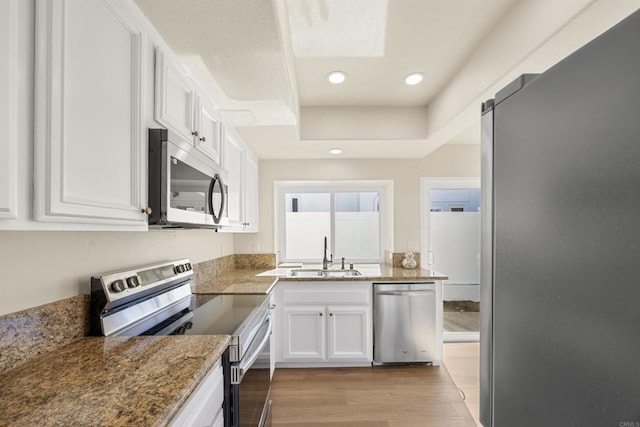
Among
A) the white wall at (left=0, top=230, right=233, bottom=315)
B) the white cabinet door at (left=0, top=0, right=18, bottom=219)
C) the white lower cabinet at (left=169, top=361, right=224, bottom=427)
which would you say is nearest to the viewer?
the white cabinet door at (left=0, top=0, right=18, bottom=219)

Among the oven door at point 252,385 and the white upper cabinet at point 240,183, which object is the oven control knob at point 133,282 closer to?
the oven door at point 252,385

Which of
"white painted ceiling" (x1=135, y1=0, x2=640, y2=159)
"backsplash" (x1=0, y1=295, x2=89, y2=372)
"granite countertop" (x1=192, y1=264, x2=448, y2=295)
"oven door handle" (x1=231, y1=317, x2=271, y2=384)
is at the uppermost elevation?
"white painted ceiling" (x1=135, y1=0, x2=640, y2=159)

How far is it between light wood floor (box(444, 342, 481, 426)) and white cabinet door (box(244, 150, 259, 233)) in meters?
2.25

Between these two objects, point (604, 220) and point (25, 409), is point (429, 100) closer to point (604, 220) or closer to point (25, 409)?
point (604, 220)

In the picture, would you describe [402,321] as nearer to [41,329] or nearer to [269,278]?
[269,278]

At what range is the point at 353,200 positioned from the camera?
3803 mm

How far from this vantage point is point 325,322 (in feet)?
9.42

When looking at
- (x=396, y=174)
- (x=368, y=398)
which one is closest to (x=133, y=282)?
(x=368, y=398)

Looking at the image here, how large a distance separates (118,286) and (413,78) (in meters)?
2.20

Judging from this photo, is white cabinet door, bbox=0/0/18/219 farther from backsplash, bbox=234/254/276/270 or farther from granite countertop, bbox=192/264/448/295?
backsplash, bbox=234/254/276/270

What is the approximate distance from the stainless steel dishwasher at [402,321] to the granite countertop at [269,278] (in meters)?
0.09

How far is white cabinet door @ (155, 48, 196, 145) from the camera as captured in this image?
1242 millimetres

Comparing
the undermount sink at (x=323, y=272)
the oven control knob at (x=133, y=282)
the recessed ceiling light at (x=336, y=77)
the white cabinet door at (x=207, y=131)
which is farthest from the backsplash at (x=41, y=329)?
the undermount sink at (x=323, y=272)

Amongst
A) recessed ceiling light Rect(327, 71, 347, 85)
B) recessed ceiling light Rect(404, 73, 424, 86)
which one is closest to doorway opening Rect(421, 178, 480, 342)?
recessed ceiling light Rect(404, 73, 424, 86)
